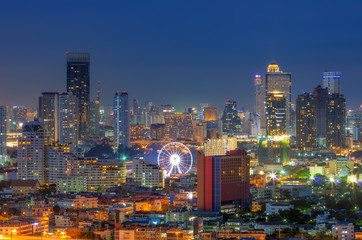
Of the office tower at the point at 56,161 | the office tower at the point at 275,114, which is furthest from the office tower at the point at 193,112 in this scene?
the office tower at the point at 56,161

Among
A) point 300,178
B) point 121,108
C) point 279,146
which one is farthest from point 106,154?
point 300,178

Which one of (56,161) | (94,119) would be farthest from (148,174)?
(94,119)

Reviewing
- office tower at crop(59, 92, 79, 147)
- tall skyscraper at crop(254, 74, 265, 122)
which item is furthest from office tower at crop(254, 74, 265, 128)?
office tower at crop(59, 92, 79, 147)

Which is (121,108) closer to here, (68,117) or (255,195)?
(68,117)

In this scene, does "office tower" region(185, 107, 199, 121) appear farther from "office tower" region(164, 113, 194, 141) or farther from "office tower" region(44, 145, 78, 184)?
"office tower" region(44, 145, 78, 184)

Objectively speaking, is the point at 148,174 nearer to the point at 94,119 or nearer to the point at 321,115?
the point at 321,115

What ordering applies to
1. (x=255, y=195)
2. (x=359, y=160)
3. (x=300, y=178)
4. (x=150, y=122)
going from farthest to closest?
(x=150, y=122) → (x=359, y=160) → (x=300, y=178) → (x=255, y=195)
